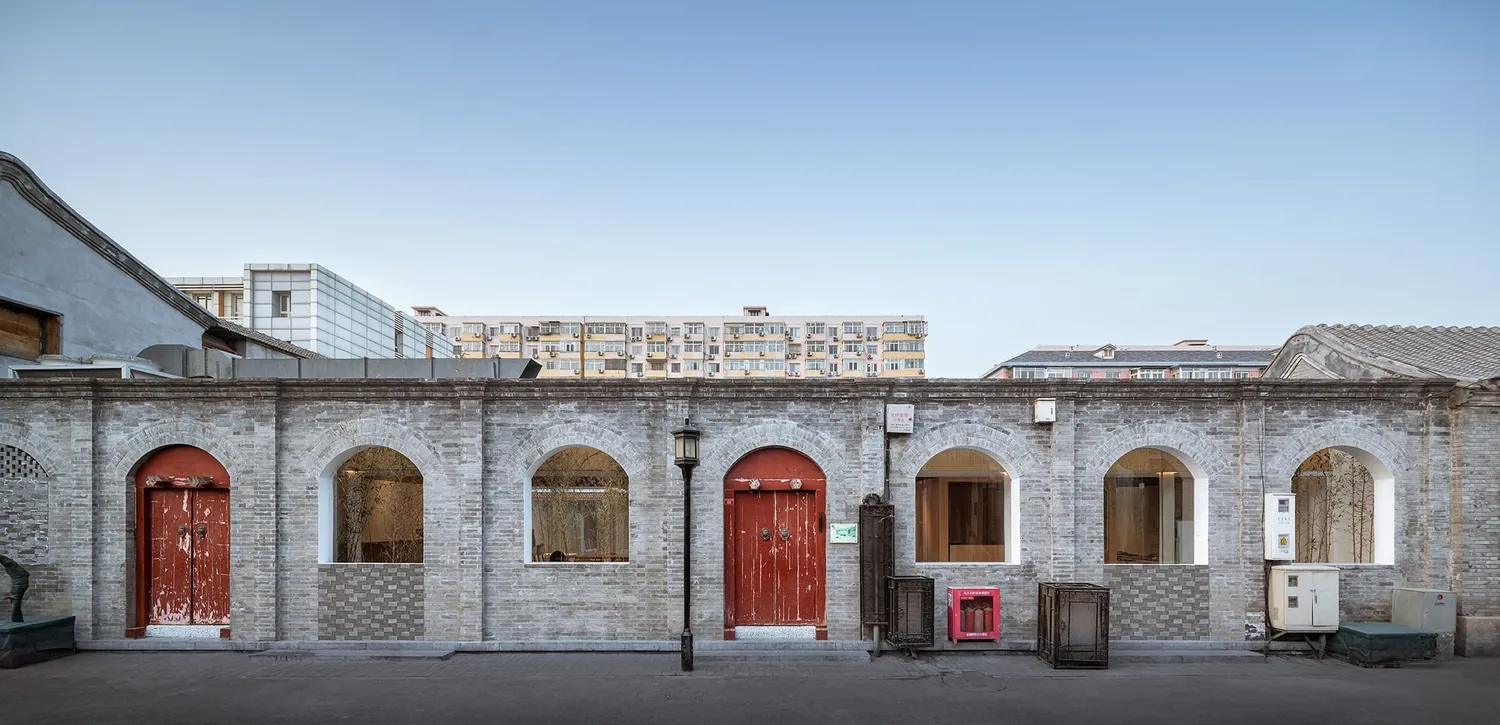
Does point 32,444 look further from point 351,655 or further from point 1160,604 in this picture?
point 1160,604

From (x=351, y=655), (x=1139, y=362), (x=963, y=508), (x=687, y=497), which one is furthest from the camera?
(x=1139, y=362)

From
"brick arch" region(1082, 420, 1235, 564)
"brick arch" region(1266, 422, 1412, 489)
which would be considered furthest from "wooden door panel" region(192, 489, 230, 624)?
"brick arch" region(1266, 422, 1412, 489)

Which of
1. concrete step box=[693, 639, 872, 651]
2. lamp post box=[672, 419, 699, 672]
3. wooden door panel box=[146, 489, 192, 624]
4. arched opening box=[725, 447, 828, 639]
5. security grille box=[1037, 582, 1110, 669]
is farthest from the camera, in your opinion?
wooden door panel box=[146, 489, 192, 624]

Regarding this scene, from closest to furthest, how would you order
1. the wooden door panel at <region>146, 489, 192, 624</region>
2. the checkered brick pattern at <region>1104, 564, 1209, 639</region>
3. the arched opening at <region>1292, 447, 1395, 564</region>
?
the checkered brick pattern at <region>1104, 564, 1209, 639</region>, the wooden door panel at <region>146, 489, 192, 624</region>, the arched opening at <region>1292, 447, 1395, 564</region>

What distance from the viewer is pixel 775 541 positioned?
36.8ft

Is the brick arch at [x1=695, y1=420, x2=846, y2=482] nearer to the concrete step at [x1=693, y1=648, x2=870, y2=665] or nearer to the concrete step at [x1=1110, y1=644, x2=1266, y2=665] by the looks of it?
the concrete step at [x1=693, y1=648, x2=870, y2=665]

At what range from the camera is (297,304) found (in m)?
25.3

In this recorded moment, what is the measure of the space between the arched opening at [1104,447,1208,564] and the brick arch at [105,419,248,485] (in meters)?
13.2

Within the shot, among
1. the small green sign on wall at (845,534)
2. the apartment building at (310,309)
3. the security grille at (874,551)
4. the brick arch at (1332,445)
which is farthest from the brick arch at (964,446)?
the apartment building at (310,309)

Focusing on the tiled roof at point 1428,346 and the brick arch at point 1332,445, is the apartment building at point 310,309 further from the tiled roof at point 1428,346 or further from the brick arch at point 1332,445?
the tiled roof at point 1428,346

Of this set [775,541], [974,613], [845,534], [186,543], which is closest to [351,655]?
[186,543]

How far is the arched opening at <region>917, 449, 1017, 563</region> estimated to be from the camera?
456 inches

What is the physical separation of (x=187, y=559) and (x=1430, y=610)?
18.0m

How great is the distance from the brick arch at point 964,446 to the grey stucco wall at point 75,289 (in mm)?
14721
